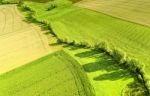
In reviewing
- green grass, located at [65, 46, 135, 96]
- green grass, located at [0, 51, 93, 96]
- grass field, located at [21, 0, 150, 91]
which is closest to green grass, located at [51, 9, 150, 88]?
grass field, located at [21, 0, 150, 91]

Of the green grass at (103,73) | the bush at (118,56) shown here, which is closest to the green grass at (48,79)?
the green grass at (103,73)

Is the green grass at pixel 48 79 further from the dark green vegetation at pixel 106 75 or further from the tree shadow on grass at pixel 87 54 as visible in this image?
the tree shadow on grass at pixel 87 54

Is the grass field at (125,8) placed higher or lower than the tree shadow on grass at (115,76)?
higher

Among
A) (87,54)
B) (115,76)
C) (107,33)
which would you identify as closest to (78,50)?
(87,54)

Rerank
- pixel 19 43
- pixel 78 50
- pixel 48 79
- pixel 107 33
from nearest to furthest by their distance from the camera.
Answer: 1. pixel 48 79
2. pixel 78 50
3. pixel 107 33
4. pixel 19 43

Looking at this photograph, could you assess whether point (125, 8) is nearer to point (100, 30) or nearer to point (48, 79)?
point (100, 30)

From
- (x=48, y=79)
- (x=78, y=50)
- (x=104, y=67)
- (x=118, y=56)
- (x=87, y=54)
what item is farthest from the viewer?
(x=78, y=50)
